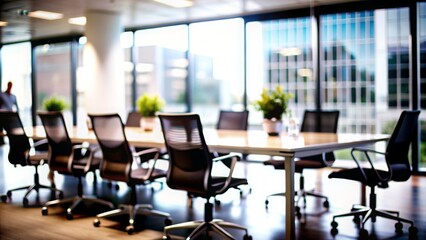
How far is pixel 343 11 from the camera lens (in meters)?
7.21

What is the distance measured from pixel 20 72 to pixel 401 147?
10.5 m

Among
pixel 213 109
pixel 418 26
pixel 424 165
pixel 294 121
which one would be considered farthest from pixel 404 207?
pixel 213 109

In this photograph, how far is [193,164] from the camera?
3486mm

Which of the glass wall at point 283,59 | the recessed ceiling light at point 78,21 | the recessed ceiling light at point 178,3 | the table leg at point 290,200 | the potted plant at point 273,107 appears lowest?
the table leg at point 290,200

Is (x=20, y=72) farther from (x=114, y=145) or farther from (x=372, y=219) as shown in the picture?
(x=372, y=219)

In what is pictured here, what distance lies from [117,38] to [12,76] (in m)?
5.04

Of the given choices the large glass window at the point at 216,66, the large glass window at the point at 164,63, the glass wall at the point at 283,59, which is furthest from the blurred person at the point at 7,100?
the glass wall at the point at 283,59

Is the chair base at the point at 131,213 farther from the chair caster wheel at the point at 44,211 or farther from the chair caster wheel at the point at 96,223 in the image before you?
the chair caster wheel at the point at 44,211

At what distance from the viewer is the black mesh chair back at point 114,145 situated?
13.0 ft

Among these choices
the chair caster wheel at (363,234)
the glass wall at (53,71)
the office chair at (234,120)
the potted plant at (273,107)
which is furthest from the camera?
the glass wall at (53,71)

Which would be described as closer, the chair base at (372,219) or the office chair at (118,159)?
the chair base at (372,219)

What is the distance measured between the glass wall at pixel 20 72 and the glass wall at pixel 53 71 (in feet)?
0.79

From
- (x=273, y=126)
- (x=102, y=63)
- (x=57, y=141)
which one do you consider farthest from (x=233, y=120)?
(x=102, y=63)

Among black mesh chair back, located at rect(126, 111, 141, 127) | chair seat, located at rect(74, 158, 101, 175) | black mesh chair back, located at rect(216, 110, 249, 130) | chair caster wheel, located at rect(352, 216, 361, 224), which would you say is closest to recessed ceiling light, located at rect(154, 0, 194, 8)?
black mesh chair back, located at rect(126, 111, 141, 127)
